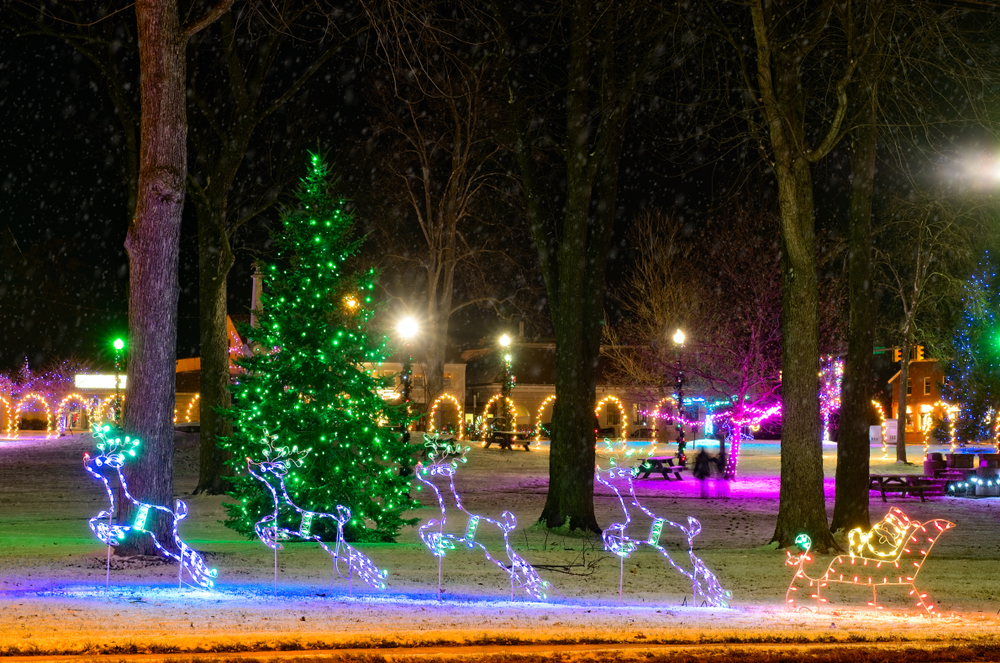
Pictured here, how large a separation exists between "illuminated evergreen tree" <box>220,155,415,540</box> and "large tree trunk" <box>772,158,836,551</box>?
551cm

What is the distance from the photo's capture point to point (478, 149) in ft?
111

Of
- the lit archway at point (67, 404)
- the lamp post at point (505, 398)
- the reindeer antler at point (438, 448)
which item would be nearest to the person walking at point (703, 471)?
the reindeer antler at point (438, 448)

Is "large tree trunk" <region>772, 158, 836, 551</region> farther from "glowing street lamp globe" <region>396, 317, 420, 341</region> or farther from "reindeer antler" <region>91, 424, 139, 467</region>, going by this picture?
"glowing street lamp globe" <region>396, 317, 420, 341</region>

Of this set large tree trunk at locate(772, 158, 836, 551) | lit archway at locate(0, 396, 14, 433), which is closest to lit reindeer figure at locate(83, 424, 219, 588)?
large tree trunk at locate(772, 158, 836, 551)

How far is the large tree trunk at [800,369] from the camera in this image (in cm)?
1307

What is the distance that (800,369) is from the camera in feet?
43.1

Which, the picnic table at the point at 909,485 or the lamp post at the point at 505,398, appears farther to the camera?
the lamp post at the point at 505,398

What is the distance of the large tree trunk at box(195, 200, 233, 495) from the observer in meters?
19.3

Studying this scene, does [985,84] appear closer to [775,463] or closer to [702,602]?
[702,602]

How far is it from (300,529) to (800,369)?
7223 mm

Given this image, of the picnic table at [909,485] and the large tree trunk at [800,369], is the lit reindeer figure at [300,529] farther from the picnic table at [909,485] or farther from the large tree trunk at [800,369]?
the picnic table at [909,485]

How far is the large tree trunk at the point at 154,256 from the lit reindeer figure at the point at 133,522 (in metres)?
0.10

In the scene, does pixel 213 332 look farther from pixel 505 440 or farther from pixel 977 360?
pixel 977 360

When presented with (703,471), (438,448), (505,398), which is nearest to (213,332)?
(438,448)
